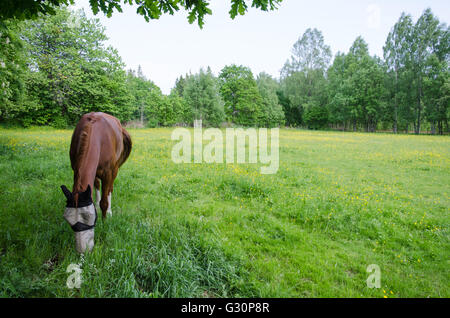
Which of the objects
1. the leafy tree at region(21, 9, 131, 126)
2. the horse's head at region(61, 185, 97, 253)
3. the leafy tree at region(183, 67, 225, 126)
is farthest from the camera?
the leafy tree at region(183, 67, 225, 126)

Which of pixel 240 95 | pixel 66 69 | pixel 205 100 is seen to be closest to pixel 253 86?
pixel 240 95

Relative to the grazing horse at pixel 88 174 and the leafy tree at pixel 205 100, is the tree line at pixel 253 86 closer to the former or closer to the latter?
the leafy tree at pixel 205 100

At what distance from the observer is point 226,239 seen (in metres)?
3.99

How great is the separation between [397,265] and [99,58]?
138 feet

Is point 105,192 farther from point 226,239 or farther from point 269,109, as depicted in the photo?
point 269,109

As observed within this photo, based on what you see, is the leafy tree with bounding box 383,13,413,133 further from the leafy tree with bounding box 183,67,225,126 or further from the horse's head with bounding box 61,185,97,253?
the horse's head with bounding box 61,185,97,253

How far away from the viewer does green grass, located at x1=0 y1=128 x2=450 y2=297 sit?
113 inches

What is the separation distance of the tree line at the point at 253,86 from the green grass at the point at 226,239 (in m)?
10.8

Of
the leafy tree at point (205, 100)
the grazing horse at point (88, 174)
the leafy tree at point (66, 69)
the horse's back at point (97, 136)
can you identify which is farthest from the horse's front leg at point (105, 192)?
the leafy tree at point (205, 100)

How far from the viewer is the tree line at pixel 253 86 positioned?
28.7 meters

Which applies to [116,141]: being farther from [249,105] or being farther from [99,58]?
[249,105]

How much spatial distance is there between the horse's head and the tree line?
1240 centimetres

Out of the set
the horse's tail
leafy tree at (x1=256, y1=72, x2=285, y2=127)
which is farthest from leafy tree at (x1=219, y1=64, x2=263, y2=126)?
the horse's tail
